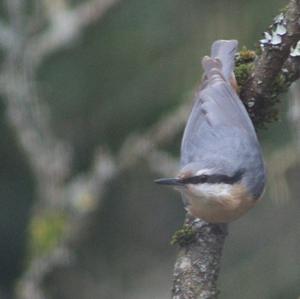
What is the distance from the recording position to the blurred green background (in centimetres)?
669

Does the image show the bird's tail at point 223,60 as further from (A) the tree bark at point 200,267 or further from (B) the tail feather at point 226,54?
(A) the tree bark at point 200,267

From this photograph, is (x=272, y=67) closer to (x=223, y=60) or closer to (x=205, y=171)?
(x=205, y=171)

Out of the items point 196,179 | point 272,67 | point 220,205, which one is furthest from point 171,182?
point 272,67

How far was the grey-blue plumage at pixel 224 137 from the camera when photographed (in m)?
4.57

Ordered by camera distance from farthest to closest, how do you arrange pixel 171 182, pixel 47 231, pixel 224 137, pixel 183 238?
pixel 47 231
pixel 224 137
pixel 171 182
pixel 183 238

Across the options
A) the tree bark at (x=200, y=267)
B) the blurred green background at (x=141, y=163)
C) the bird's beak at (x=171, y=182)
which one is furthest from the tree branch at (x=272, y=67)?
the blurred green background at (x=141, y=163)

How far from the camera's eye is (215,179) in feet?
15.0

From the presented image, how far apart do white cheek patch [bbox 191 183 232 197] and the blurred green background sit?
71.7 inches

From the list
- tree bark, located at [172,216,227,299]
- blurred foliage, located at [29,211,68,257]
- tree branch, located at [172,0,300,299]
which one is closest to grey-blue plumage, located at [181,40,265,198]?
tree branch, located at [172,0,300,299]

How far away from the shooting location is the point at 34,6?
7.39m

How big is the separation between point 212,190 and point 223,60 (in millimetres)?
572

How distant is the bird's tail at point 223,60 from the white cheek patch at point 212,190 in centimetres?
40

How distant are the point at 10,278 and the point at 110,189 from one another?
0.88 m

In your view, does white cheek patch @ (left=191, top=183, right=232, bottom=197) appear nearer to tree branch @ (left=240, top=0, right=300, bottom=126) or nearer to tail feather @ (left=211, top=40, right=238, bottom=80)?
tree branch @ (left=240, top=0, right=300, bottom=126)
